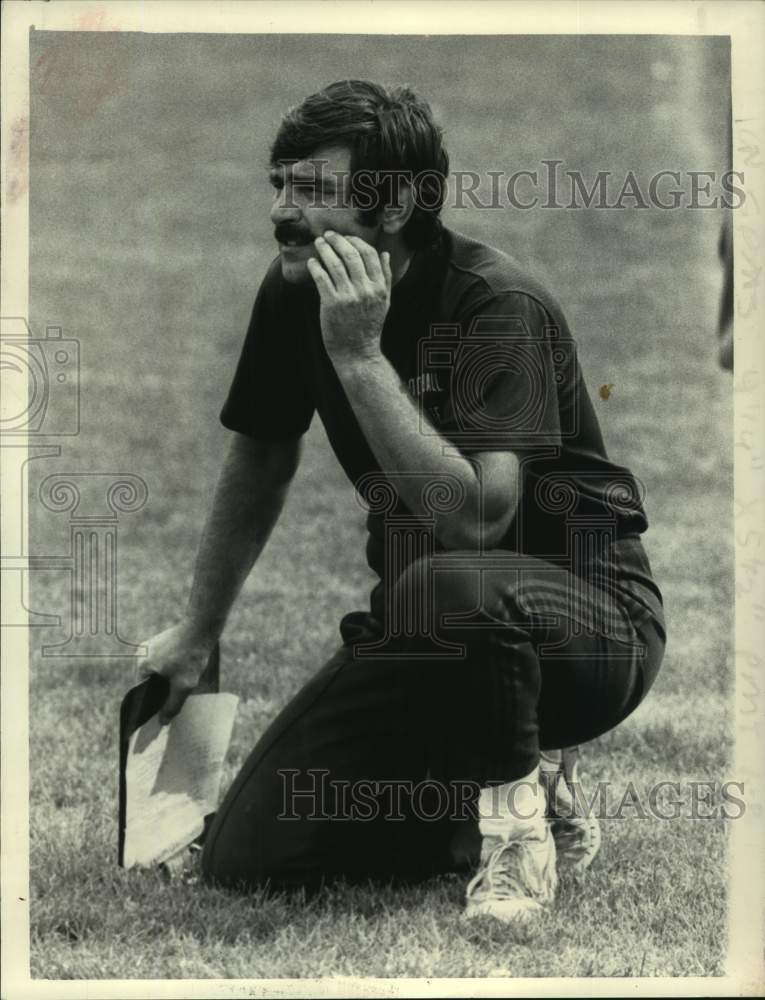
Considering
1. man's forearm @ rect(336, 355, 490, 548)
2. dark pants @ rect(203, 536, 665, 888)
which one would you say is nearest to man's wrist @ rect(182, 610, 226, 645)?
dark pants @ rect(203, 536, 665, 888)

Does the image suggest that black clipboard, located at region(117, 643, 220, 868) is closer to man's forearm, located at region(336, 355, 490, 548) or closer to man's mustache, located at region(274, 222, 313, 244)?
man's forearm, located at region(336, 355, 490, 548)

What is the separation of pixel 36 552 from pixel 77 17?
1192 millimetres

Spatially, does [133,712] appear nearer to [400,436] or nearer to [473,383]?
[400,436]

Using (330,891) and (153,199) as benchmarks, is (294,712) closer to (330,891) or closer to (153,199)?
(330,891)

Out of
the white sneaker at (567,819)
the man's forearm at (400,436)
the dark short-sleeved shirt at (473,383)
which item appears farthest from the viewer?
the white sneaker at (567,819)

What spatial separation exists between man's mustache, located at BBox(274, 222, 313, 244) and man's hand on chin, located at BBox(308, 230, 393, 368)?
9 centimetres

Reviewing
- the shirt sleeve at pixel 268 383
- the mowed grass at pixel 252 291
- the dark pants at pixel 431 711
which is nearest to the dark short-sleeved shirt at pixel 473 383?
the shirt sleeve at pixel 268 383

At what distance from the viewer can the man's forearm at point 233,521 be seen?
3.62m

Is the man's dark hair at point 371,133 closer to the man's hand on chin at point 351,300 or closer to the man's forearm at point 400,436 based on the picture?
the man's hand on chin at point 351,300

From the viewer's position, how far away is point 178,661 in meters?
3.59

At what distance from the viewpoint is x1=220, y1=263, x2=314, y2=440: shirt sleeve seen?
353 cm

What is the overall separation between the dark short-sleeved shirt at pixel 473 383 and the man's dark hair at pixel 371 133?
155mm

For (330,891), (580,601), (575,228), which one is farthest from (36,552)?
(575,228)

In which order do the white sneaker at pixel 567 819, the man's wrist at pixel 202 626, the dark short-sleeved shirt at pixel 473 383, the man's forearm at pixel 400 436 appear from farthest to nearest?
1. the man's wrist at pixel 202 626
2. the white sneaker at pixel 567 819
3. the dark short-sleeved shirt at pixel 473 383
4. the man's forearm at pixel 400 436
